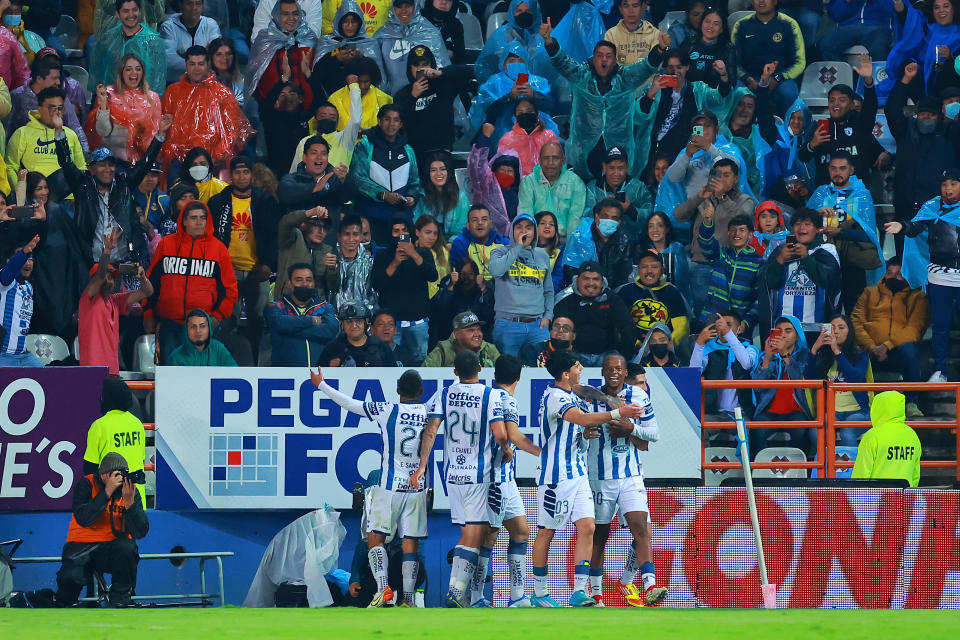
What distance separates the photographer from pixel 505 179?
1614cm

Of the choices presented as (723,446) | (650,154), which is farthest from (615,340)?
(650,154)

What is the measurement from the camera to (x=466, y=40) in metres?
19.1

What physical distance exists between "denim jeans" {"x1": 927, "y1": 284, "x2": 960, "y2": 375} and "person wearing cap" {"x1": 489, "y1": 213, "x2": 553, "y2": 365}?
3.80m

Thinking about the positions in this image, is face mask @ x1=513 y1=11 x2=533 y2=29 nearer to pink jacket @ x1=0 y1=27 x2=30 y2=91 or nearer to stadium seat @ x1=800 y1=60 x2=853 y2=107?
stadium seat @ x1=800 y1=60 x2=853 y2=107

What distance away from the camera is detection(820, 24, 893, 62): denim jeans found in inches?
719

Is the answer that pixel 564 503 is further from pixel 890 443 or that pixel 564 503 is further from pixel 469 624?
pixel 890 443

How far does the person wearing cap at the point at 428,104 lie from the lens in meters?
16.6

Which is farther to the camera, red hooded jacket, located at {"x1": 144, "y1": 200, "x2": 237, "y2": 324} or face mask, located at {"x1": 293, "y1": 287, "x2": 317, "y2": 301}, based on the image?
face mask, located at {"x1": 293, "y1": 287, "x2": 317, "y2": 301}

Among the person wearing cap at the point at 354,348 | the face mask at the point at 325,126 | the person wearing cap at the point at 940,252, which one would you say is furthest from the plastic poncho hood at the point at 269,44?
the person wearing cap at the point at 940,252

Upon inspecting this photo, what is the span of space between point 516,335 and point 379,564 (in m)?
3.72

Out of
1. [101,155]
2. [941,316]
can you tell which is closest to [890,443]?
[941,316]

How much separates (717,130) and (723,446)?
13.2 ft

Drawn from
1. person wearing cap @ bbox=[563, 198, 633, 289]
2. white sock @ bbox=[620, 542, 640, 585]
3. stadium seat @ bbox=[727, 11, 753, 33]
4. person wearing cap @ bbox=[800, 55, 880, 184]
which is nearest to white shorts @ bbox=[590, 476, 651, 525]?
white sock @ bbox=[620, 542, 640, 585]

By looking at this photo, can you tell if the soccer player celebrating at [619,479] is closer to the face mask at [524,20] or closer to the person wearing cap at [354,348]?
the person wearing cap at [354,348]
